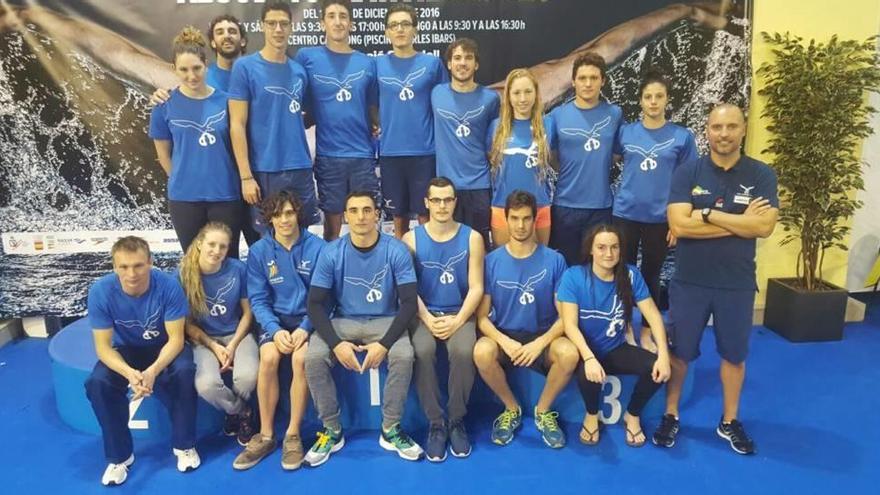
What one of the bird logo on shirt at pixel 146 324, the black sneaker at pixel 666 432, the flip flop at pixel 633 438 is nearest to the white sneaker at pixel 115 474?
the bird logo on shirt at pixel 146 324

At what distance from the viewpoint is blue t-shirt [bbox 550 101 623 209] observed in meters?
3.26

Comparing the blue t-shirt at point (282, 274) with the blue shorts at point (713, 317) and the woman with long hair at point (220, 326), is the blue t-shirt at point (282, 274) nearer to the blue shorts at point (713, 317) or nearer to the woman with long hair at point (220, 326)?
the woman with long hair at point (220, 326)

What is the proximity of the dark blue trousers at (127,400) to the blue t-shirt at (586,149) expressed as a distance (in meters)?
2.09

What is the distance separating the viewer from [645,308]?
2.96 metres

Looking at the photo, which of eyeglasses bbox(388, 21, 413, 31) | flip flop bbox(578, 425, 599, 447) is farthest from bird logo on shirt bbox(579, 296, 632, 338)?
eyeglasses bbox(388, 21, 413, 31)

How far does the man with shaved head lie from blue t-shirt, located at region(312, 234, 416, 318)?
1.24 m

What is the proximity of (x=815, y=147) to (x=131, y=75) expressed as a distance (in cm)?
449

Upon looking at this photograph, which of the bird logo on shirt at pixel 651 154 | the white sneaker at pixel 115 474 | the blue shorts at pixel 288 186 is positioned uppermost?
the bird logo on shirt at pixel 651 154

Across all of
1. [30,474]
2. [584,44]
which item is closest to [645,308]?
[584,44]

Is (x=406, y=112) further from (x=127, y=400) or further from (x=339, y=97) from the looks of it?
(x=127, y=400)

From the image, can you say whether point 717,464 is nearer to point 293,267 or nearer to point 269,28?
point 293,267

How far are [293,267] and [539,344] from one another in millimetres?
1254

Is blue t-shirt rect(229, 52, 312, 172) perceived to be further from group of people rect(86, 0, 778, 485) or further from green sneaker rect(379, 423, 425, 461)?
green sneaker rect(379, 423, 425, 461)

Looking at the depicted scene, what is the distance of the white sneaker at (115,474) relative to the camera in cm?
270
